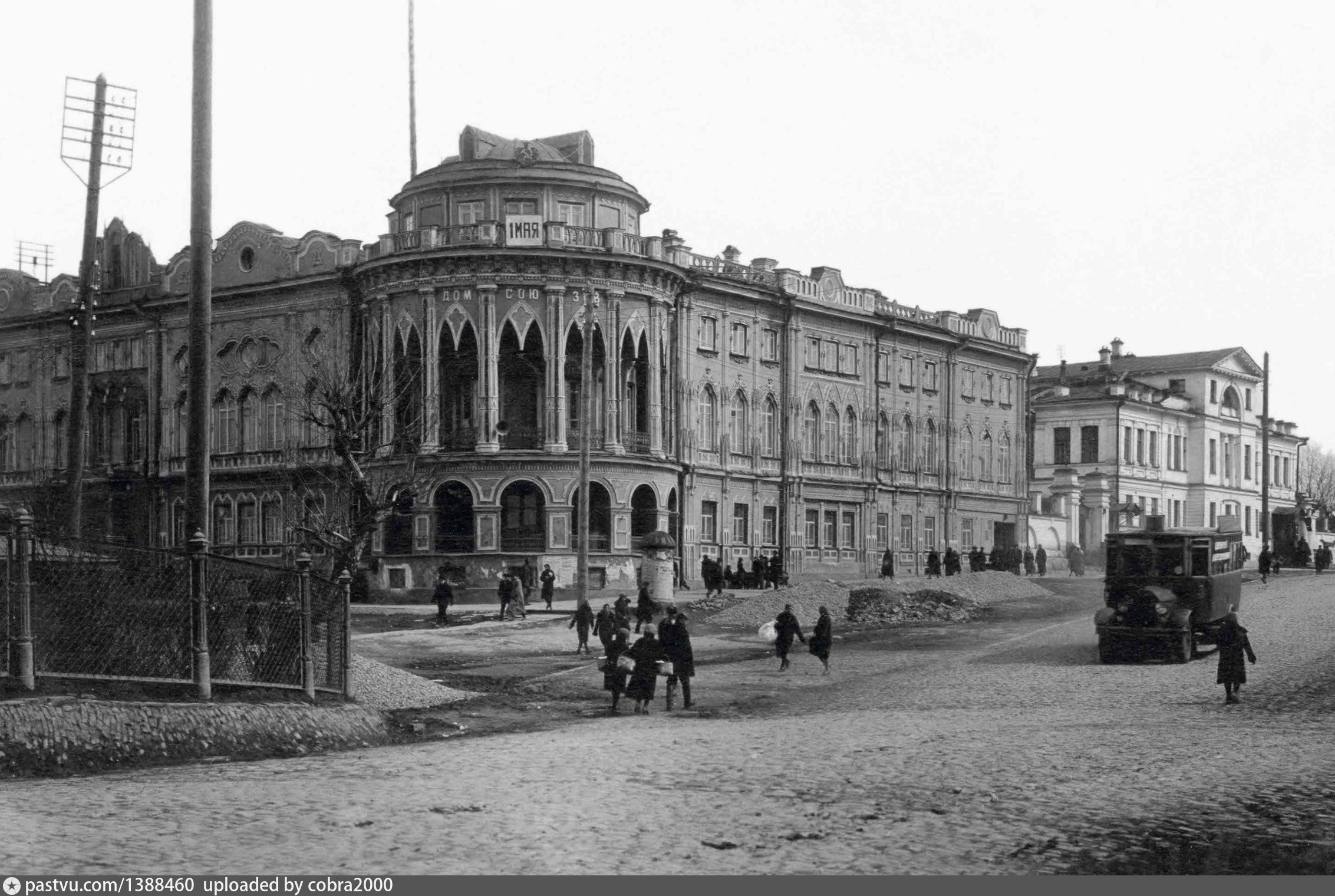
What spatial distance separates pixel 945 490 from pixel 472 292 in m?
26.1

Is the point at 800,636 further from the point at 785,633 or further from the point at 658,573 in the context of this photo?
the point at 658,573

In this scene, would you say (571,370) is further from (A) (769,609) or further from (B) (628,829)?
(B) (628,829)

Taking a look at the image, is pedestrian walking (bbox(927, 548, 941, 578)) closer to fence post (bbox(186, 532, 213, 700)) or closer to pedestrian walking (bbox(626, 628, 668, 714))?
pedestrian walking (bbox(626, 628, 668, 714))

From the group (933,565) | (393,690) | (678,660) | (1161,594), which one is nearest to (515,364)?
(933,565)

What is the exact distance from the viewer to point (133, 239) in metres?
64.4

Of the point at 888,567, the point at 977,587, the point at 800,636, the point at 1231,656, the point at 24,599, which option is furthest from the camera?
the point at 888,567

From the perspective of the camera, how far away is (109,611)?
49.2 feet

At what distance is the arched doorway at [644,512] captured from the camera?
54469mm

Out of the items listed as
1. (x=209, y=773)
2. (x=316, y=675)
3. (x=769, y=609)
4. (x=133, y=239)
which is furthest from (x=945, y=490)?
(x=209, y=773)

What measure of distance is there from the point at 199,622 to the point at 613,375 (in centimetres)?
3756

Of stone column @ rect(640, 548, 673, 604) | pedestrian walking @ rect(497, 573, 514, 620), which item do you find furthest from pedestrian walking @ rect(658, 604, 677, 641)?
stone column @ rect(640, 548, 673, 604)

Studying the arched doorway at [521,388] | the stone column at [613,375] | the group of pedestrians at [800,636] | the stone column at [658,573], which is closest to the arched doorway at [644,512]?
the stone column at [613,375]

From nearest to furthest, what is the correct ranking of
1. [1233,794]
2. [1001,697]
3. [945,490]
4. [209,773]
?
[1233,794] < [209,773] < [1001,697] < [945,490]

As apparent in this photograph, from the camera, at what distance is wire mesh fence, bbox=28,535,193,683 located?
47.6 ft
